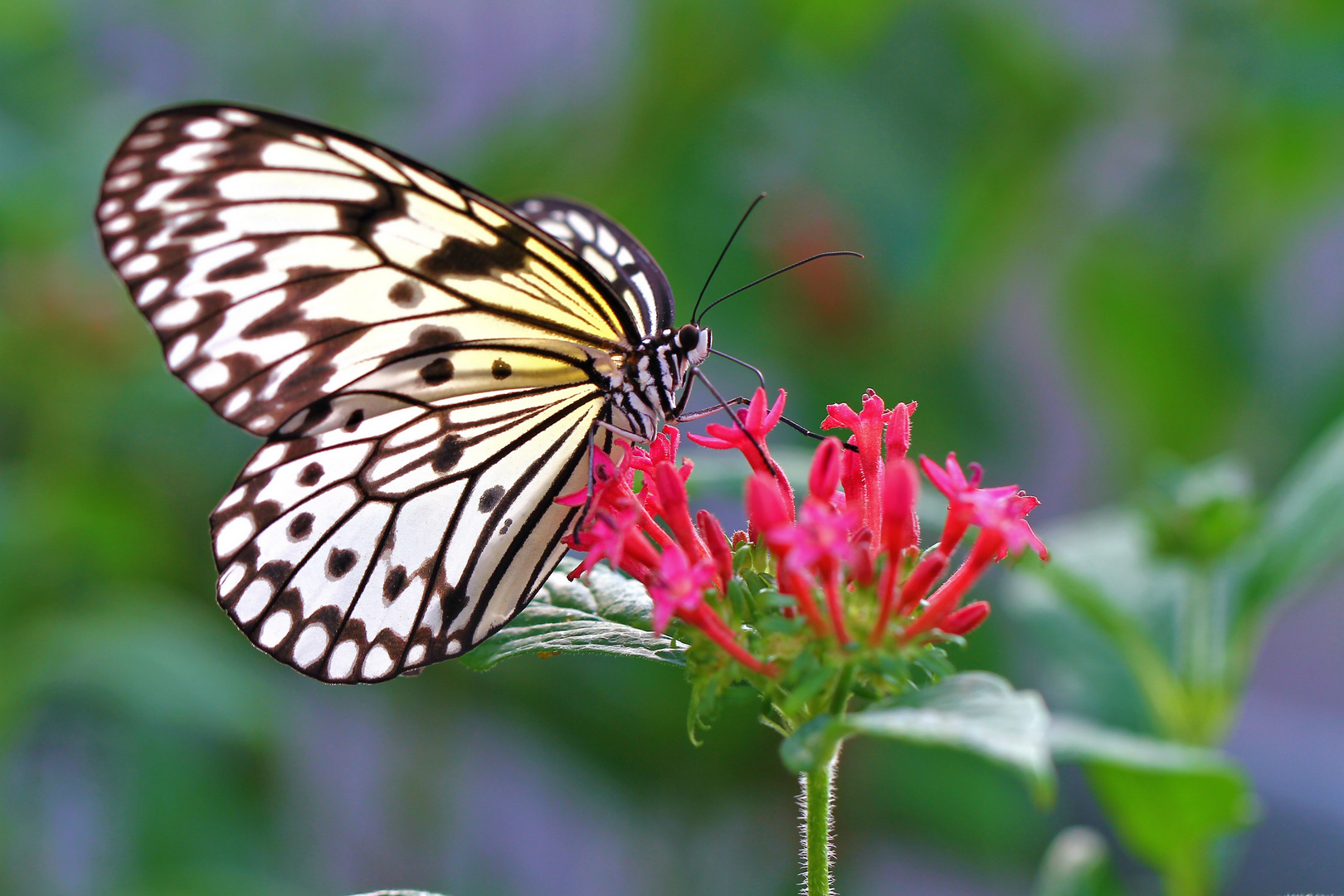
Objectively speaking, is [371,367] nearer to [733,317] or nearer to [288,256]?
[288,256]

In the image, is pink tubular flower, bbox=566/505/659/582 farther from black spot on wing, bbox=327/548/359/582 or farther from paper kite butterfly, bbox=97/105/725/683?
black spot on wing, bbox=327/548/359/582

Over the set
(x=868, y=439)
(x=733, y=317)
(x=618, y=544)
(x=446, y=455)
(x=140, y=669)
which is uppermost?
(x=733, y=317)

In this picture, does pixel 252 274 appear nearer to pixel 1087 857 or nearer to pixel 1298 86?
pixel 1087 857

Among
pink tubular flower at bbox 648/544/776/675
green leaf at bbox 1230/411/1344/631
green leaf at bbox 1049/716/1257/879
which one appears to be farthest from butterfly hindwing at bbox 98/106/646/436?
green leaf at bbox 1230/411/1344/631

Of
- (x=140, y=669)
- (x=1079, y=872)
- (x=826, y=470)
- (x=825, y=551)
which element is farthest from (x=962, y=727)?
(x=140, y=669)

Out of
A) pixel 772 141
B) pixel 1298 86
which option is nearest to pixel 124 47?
pixel 772 141
